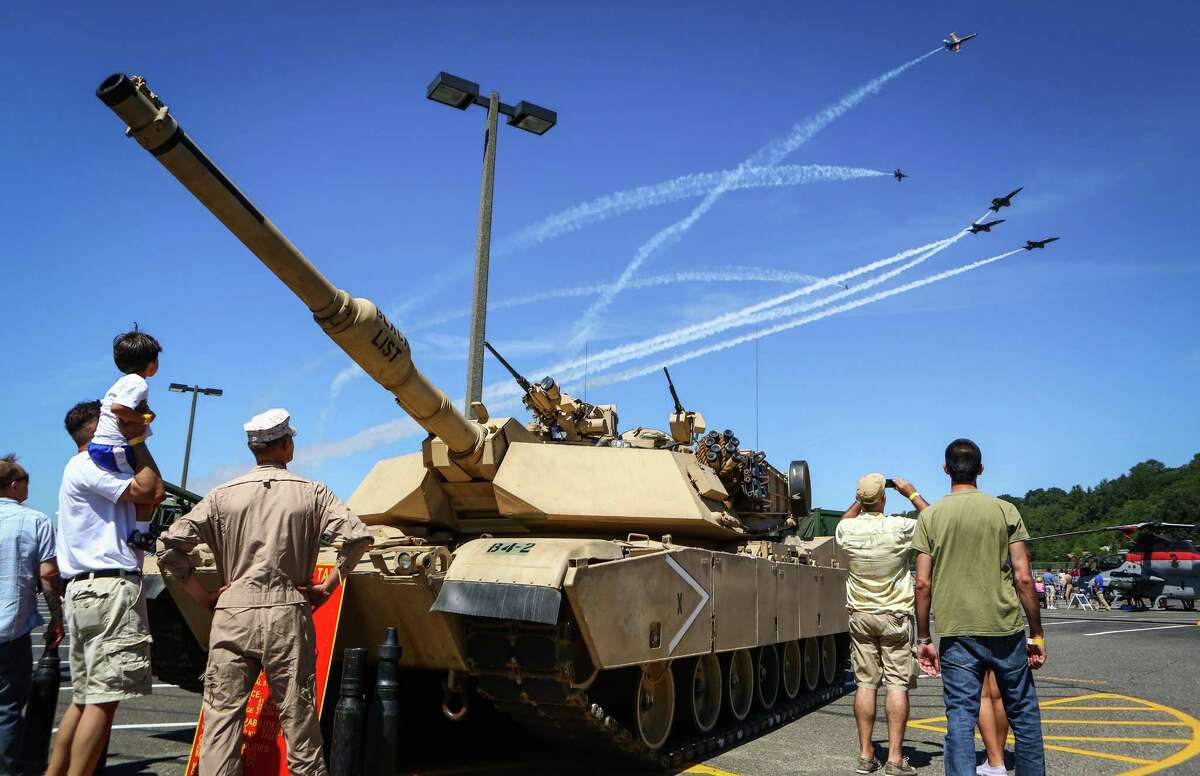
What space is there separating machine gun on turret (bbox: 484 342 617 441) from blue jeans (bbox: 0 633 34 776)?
5.48 m

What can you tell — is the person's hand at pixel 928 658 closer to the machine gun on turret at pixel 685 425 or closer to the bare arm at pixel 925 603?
the bare arm at pixel 925 603

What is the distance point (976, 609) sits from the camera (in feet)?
15.4

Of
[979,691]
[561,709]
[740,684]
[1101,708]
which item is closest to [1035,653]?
[979,691]

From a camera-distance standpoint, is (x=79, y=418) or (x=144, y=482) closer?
(x=144, y=482)

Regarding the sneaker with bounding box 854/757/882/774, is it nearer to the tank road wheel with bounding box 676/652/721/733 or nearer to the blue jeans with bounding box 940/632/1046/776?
the tank road wheel with bounding box 676/652/721/733

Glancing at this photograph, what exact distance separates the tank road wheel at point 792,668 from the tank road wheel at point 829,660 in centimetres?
107

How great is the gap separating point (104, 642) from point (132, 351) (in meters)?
1.39

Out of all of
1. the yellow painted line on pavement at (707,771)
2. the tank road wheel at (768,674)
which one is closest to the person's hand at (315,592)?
the yellow painted line on pavement at (707,771)

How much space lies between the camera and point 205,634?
24.0 feet

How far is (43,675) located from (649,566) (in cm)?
383

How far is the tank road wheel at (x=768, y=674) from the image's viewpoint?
9586 millimetres

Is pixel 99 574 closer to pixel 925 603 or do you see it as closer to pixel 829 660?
pixel 925 603

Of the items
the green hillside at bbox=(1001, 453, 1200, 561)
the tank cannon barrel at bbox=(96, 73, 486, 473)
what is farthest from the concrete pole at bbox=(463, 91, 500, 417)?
the green hillside at bbox=(1001, 453, 1200, 561)

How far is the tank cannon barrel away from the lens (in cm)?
490
